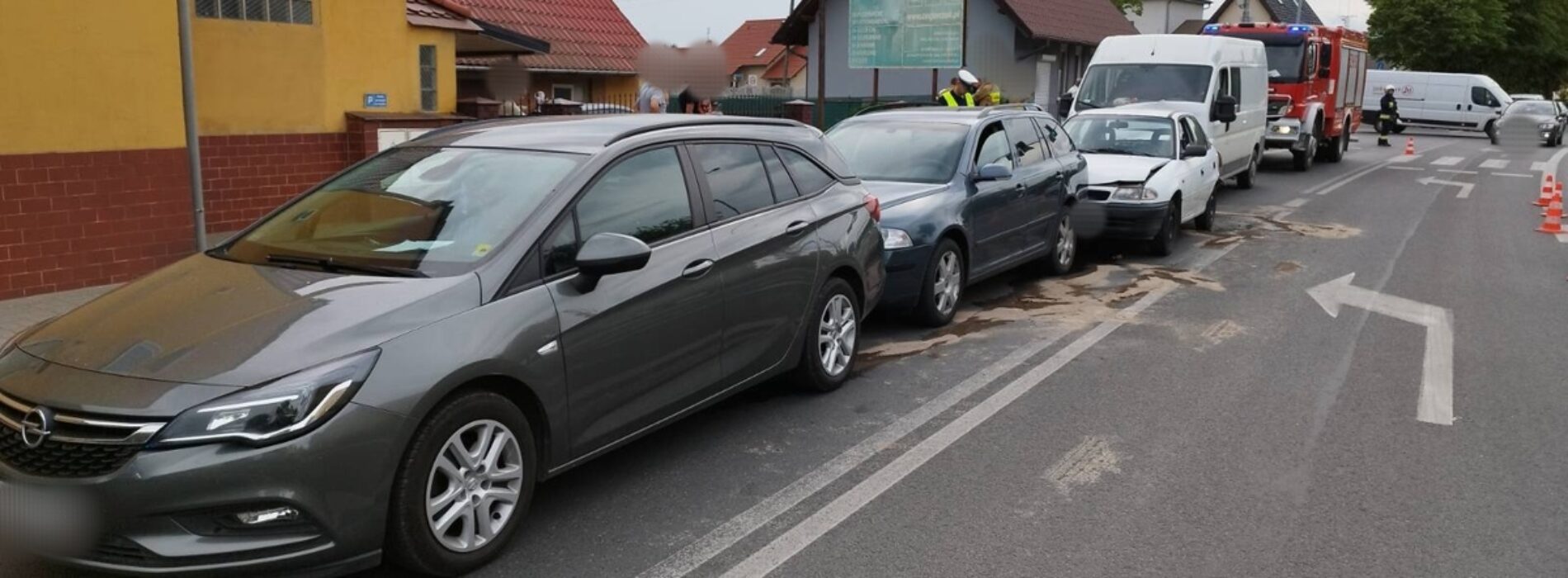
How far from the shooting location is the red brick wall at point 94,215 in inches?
342

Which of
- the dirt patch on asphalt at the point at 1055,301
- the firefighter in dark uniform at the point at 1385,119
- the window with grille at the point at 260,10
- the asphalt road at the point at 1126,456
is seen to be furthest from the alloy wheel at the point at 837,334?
the firefighter in dark uniform at the point at 1385,119

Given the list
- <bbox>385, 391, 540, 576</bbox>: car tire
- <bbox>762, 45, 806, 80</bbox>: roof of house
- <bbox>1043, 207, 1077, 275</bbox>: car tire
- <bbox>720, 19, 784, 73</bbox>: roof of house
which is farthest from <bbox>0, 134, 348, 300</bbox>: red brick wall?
<bbox>720, 19, 784, 73</bbox>: roof of house

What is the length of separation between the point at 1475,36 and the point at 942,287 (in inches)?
2193

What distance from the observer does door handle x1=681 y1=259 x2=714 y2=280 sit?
17.3 feet

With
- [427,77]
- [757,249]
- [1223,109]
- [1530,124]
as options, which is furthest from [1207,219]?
[1530,124]

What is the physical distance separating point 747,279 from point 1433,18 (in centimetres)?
5878

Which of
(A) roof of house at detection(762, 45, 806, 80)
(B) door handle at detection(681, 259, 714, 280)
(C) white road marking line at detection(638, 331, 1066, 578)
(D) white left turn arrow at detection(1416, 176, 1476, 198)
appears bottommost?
Answer: (C) white road marking line at detection(638, 331, 1066, 578)

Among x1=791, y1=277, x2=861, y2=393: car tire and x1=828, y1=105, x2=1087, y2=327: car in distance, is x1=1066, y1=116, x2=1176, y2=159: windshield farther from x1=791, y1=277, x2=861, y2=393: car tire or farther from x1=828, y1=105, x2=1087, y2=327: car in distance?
x1=791, y1=277, x2=861, y2=393: car tire

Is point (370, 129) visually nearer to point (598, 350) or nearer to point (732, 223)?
point (732, 223)

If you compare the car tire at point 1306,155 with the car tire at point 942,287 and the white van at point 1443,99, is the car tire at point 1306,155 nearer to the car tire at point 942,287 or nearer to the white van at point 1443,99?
the car tire at point 942,287

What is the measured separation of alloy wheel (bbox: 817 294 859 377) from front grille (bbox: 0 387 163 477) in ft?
11.7

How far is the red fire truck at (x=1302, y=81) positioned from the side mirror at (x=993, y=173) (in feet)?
47.7

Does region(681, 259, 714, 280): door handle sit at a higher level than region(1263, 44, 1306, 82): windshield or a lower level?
lower

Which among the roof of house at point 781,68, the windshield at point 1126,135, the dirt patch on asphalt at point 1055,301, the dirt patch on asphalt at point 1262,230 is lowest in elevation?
the dirt patch on asphalt at point 1055,301
